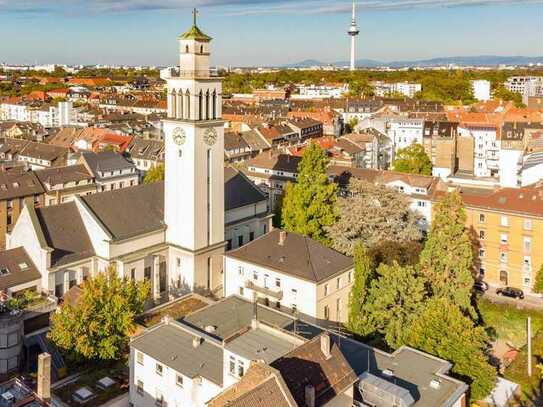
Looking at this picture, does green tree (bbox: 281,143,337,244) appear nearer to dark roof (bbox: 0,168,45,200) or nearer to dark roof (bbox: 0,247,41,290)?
dark roof (bbox: 0,247,41,290)

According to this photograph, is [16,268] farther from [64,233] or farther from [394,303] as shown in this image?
[394,303]

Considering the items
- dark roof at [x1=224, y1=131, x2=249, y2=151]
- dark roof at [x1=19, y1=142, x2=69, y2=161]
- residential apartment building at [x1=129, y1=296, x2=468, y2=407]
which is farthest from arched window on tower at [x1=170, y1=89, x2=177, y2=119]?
dark roof at [x1=224, y1=131, x2=249, y2=151]

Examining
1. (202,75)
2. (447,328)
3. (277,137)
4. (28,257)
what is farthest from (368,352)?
(277,137)

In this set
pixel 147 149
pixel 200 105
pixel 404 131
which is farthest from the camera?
pixel 404 131

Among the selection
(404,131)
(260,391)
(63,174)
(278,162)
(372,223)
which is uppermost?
(404,131)

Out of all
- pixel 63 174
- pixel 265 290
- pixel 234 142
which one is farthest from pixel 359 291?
pixel 234 142

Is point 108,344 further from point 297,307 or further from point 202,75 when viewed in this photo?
point 202,75

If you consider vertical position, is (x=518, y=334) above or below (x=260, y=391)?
below
